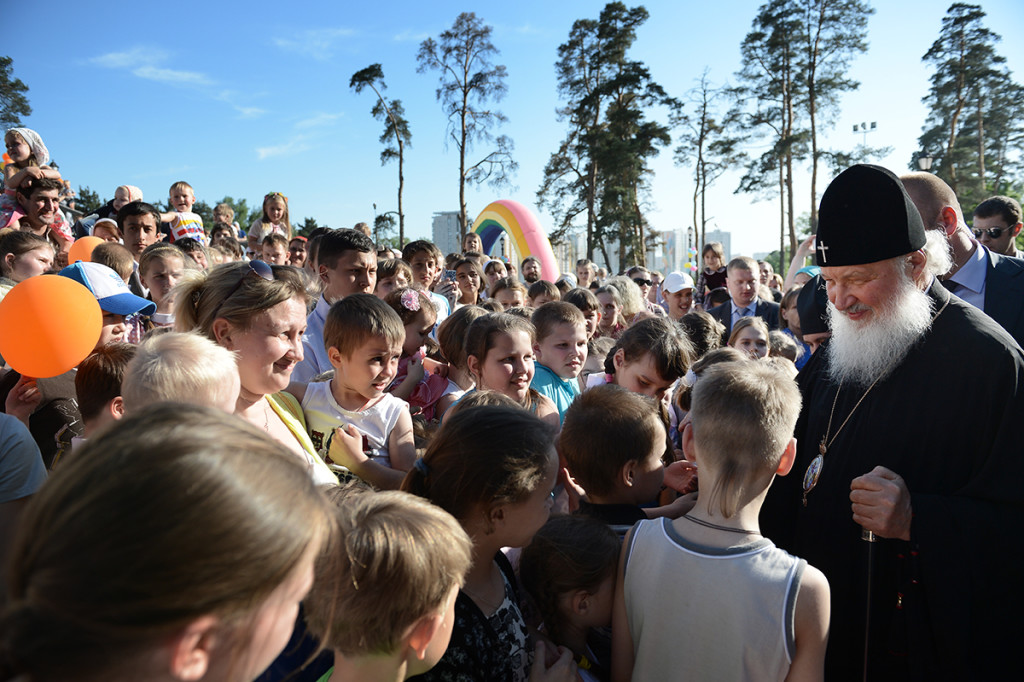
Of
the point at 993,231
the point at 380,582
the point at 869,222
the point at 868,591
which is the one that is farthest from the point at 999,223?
the point at 380,582

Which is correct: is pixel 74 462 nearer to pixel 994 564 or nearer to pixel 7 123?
pixel 994 564

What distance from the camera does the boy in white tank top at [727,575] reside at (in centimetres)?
162

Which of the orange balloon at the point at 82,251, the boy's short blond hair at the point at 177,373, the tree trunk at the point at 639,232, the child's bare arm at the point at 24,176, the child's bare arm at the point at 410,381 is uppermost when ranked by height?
the tree trunk at the point at 639,232

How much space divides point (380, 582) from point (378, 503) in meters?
0.19

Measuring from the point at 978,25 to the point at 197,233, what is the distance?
31.8 metres

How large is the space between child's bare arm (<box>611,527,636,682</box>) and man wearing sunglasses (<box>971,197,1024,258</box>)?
5.64 meters

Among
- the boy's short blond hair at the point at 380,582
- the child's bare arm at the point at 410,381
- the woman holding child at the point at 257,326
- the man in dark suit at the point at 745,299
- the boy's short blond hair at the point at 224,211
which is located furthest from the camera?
the boy's short blond hair at the point at 224,211

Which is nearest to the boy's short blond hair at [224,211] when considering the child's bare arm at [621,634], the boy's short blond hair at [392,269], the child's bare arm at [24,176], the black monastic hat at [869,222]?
the child's bare arm at [24,176]

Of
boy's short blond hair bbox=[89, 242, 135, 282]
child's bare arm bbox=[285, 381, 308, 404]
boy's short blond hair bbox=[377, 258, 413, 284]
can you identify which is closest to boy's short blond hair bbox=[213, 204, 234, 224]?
boy's short blond hair bbox=[89, 242, 135, 282]

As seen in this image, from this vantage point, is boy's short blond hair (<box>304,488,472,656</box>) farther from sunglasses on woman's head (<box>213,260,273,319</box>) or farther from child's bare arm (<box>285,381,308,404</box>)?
child's bare arm (<box>285,381,308,404</box>)

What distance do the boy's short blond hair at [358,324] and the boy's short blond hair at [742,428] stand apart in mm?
1444

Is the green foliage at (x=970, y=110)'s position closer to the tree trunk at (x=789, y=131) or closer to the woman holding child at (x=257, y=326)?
the tree trunk at (x=789, y=131)

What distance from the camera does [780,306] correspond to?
21.5ft

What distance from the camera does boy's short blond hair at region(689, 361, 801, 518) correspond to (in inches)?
69.0
